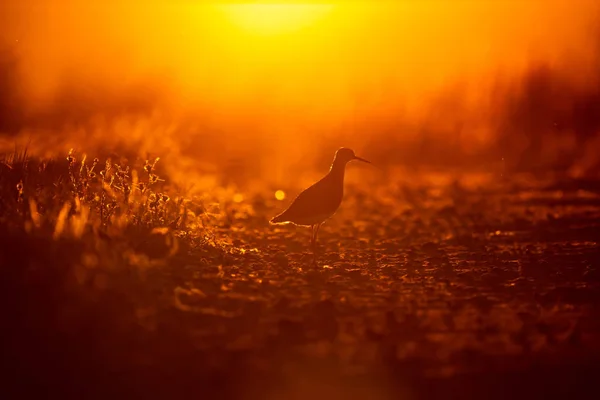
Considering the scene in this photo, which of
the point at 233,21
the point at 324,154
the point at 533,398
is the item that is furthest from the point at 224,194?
the point at 233,21

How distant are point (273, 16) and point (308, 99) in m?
9.71

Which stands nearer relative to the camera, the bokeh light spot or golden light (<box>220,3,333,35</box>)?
the bokeh light spot

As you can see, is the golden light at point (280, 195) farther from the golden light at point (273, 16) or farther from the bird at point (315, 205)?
the golden light at point (273, 16)

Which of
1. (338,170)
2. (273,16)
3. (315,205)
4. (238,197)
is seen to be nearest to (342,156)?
(338,170)

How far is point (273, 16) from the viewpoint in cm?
2977

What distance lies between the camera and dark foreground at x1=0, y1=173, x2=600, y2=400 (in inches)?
264

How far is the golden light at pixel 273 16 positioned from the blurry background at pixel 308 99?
141 inches

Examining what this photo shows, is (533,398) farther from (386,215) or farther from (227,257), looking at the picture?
(386,215)

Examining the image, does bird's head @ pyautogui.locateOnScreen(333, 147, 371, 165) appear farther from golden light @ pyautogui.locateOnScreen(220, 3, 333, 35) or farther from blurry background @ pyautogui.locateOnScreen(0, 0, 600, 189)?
golden light @ pyautogui.locateOnScreen(220, 3, 333, 35)

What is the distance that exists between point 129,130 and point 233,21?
45.1 feet

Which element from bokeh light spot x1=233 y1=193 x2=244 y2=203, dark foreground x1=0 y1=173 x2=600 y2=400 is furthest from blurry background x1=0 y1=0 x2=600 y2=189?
dark foreground x1=0 y1=173 x2=600 y2=400

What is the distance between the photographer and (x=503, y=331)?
25.6 feet

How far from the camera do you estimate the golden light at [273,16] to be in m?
27.9

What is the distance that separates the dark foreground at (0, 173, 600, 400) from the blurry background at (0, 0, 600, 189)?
4634mm
